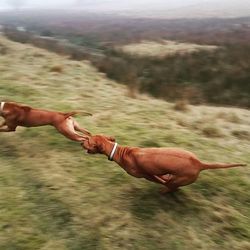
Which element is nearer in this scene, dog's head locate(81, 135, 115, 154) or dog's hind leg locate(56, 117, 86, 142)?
dog's head locate(81, 135, 115, 154)

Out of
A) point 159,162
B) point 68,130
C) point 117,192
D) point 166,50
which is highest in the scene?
point 159,162

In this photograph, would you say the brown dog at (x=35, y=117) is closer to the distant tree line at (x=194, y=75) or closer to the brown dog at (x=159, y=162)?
the brown dog at (x=159, y=162)

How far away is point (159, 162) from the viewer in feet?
18.3

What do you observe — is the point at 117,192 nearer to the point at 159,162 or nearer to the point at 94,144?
the point at 94,144

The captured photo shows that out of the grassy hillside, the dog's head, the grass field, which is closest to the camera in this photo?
the grassy hillside

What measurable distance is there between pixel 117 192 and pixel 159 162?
844 millimetres

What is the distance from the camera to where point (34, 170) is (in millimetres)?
6672

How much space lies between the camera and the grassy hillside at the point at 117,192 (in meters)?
5.31

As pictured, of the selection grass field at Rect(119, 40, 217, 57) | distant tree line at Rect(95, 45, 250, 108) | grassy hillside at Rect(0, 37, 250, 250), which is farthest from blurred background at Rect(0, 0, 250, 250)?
grass field at Rect(119, 40, 217, 57)

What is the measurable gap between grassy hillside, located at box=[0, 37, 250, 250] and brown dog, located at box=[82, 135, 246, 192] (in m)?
0.37

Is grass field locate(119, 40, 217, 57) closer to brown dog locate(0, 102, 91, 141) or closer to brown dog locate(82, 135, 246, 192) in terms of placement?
brown dog locate(0, 102, 91, 141)

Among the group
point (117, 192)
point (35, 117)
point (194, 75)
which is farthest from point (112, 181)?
point (194, 75)

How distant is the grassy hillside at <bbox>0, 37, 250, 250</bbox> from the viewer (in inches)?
209

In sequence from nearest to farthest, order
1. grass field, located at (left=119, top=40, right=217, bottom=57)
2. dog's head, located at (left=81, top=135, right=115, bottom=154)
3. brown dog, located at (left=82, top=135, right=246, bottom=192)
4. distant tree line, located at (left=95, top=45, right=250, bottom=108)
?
brown dog, located at (left=82, top=135, right=246, bottom=192), dog's head, located at (left=81, top=135, right=115, bottom=154), distant tree line, located at (left=95, top=45, right=250, bottom=108), grass field, located at (left=119, top=40, right=217, bottom=57)
